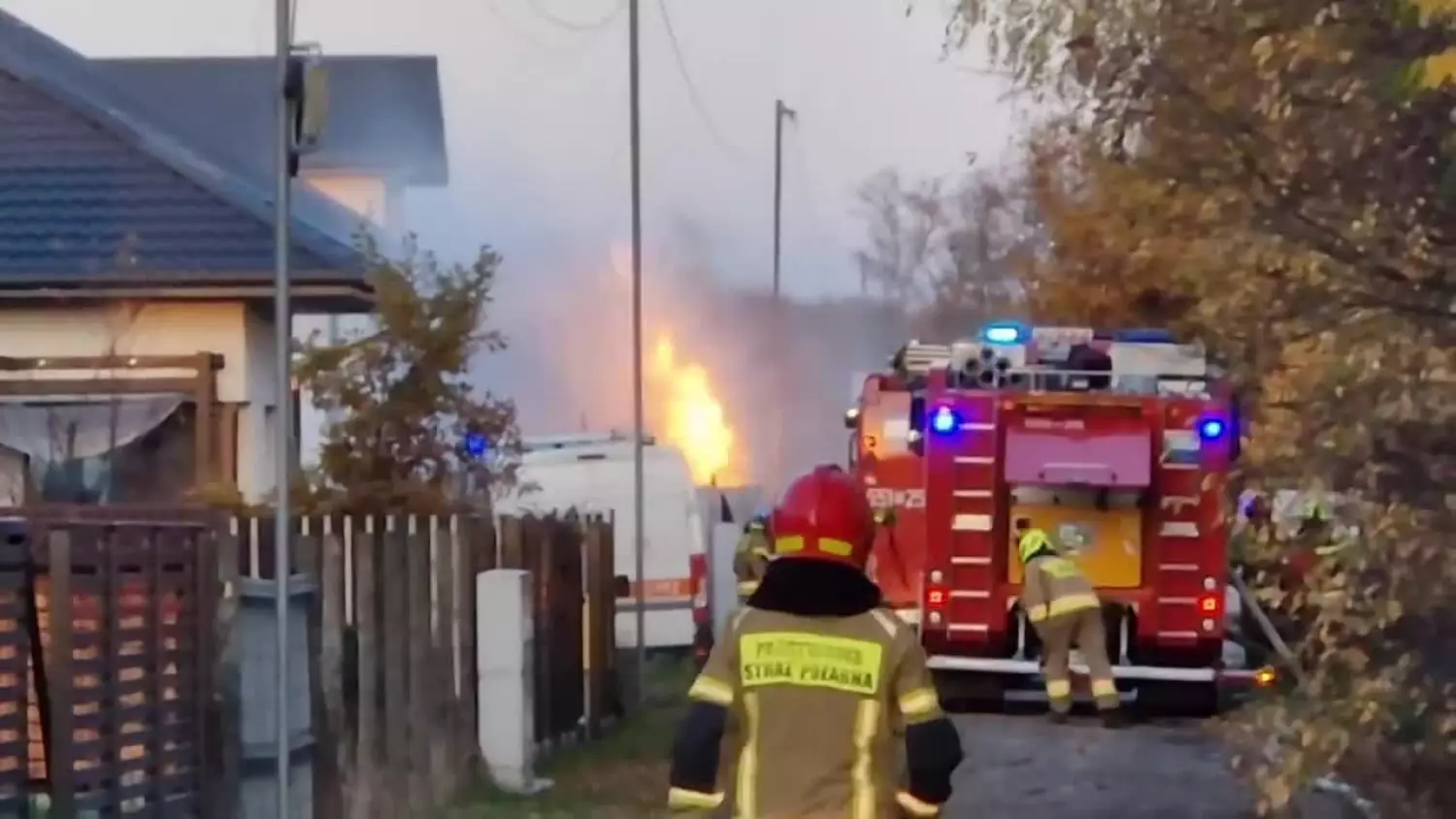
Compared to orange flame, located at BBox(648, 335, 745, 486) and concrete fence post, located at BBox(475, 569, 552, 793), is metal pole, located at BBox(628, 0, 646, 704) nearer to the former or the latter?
concrete fence post, located at BBox(475, 569, 552, 793)

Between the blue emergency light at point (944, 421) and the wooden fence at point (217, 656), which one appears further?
the blue emergency light at point (944, 421)

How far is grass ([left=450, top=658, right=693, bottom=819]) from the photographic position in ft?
39.7

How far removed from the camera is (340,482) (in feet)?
48.3

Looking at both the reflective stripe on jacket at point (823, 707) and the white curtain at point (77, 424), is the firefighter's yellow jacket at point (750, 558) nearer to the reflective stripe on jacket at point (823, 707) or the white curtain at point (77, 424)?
the white curtain at point (77, 424)

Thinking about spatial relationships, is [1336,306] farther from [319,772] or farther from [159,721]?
[319,772]

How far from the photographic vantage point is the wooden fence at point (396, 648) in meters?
10.9

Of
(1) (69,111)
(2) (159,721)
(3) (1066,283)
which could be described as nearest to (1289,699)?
(2) (159,721)

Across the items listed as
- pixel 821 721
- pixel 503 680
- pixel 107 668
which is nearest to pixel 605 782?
pixel 503 680

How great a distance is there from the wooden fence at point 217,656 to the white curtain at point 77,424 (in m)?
3.75

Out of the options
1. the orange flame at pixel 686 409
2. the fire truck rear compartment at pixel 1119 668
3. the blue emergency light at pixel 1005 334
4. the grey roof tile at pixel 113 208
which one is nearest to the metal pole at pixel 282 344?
the grey roof tile at pixel 113 208

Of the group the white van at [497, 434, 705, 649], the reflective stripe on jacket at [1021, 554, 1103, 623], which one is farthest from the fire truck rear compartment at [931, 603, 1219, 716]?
the white van at [497, 434, 705, 649]

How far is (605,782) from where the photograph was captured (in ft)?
43.5

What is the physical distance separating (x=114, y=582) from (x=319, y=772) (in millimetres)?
2371

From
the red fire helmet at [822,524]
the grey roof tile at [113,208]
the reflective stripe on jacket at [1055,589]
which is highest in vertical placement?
the grey roof tile at [113,208]
